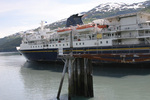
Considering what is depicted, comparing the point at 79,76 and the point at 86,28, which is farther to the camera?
the point at 86,28

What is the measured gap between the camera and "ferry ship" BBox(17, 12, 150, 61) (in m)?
27.3

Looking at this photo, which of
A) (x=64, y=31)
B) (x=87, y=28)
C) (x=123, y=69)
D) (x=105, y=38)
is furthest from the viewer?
(x=64, y=31)

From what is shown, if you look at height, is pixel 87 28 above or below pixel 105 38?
above

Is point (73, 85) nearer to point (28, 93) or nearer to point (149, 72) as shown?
point (28, 93)

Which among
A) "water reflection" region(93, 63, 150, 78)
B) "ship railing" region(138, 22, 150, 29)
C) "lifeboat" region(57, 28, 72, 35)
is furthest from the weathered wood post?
"lifeboat" region(57, 28, 72, 35)

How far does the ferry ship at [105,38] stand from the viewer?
2728 cm

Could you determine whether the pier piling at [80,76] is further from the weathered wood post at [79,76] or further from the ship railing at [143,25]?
the ship railing at [143,25]

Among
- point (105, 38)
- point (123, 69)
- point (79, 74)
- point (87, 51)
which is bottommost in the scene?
point (123, 69)

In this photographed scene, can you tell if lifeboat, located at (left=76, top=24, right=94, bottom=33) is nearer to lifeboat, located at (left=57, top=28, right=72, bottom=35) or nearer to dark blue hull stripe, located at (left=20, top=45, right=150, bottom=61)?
lifeboat, located at (left=57, top=28, right=72, bottom=35)

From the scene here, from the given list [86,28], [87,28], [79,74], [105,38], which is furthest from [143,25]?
[79,74]

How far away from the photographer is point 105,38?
30156 millimetres

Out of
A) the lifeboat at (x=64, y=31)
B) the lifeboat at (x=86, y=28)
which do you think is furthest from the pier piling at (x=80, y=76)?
the lifeboat at (x=64, y=31)

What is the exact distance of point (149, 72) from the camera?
24.1 meters

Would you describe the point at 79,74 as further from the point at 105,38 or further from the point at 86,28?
the point at 86,28
